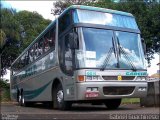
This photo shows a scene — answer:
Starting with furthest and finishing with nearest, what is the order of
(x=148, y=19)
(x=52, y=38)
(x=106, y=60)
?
(x=148, y=19)
(x=52, y=38)
(x=106, y=60)

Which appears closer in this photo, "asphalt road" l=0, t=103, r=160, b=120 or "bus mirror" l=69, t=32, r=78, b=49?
"asphalt road" l=0, t=103, r=160, b=120

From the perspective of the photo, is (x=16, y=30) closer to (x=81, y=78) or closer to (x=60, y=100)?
(x=60, y=100)

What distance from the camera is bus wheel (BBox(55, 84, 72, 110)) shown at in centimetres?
1444

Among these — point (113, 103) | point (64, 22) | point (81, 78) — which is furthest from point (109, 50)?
point (113, 103)

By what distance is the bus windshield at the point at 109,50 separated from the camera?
13242 millimetres

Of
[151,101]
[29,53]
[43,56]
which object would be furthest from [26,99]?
[151,101]

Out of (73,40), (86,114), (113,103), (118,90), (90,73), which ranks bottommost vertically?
(86,114)

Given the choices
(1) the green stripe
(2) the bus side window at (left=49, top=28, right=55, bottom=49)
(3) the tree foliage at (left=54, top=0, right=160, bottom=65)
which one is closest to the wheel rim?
(1) the green stripe

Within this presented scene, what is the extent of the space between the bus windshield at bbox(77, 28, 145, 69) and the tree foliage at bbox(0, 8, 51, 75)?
2524 centimetres

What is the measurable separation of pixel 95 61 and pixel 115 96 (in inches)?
53.3

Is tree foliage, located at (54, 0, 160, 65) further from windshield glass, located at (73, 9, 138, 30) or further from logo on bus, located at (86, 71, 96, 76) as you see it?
logo on bus, located at (86, 71, 96, 76)

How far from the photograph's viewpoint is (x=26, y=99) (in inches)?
844

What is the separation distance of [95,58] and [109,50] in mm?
645

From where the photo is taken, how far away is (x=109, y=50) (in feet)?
44.7
